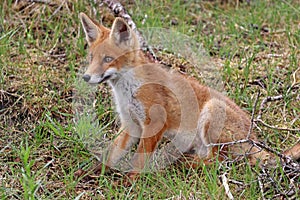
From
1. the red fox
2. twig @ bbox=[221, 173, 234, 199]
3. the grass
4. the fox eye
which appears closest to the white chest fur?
the red fox

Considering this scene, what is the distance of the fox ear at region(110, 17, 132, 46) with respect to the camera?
521cm

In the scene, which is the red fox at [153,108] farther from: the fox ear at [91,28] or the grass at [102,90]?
the grass at [102,90]

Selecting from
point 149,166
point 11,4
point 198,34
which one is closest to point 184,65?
point 198,34

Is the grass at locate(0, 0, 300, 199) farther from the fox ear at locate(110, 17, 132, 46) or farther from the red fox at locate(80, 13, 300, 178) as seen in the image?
the fox ear at locate(110, 17, 132, 46)

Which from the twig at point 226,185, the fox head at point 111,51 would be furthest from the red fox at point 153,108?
the twig at point 226,185

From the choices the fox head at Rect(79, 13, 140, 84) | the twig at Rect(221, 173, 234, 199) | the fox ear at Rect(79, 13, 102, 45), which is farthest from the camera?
the fox ear at Rect(79, 13, 102, 45)

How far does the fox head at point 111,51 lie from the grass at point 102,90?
0.66 m

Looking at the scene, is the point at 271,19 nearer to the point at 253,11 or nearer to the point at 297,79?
the point at 253,11

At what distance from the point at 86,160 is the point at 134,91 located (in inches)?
31.8

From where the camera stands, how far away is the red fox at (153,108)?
5184mm

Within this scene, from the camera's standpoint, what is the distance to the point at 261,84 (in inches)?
257

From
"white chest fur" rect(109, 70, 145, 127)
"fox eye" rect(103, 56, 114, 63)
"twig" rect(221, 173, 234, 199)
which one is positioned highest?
"fox eye" rect(103, 56, 114, 63)

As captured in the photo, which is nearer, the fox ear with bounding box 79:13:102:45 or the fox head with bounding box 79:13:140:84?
the fox head with bounding box 79:13:140:84

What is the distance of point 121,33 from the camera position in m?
5.29
